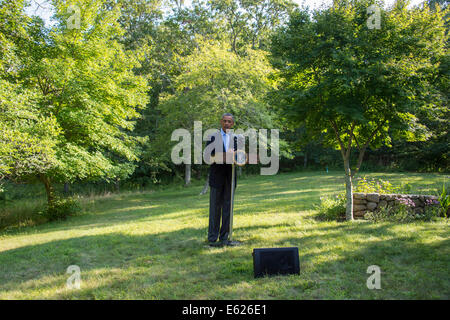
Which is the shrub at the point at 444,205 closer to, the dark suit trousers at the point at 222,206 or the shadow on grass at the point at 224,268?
the shadow on grass at the point at 224,268

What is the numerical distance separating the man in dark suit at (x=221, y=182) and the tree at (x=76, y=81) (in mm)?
6242

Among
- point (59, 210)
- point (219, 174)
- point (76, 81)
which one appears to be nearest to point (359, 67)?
point (219, 174)

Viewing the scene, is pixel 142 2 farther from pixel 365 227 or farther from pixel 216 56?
pixel 365 227

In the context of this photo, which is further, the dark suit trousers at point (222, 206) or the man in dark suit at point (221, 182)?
the dark suit trousers at point (222, 206)

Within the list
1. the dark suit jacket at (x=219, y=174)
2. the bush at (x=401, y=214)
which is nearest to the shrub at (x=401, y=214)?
the bush at (x=401, y=214)

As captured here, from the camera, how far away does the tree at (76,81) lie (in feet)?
32.0

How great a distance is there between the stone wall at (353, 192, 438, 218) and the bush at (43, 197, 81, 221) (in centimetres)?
1048

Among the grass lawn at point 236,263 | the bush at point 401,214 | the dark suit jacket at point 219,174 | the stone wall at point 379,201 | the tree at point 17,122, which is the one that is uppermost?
the tree at point 17,122

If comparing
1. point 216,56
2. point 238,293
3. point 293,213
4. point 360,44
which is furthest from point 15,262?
point 216,56

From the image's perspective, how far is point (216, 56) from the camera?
1391 centimetres

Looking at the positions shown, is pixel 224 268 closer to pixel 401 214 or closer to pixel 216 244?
pixel 216 244

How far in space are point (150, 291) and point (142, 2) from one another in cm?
2445

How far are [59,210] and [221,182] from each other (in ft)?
30.3

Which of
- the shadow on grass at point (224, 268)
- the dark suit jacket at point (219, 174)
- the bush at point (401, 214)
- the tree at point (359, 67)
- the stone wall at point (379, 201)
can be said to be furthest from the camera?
the stone wall at point (379, 201)
